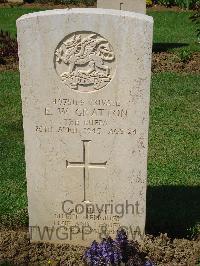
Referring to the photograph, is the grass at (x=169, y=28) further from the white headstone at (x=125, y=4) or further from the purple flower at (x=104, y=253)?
the purple flower at (x=104, y=253)

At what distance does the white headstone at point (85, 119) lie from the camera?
12.1 ft

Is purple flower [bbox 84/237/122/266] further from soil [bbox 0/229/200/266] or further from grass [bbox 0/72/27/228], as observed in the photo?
grass [bbox 0/72/27/228]

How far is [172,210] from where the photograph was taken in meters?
5.07

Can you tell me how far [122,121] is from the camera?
3.91m

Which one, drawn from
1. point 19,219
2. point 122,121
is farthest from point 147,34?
point 19,219

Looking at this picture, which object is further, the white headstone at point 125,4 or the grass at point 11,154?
the white headstone at point 125,4

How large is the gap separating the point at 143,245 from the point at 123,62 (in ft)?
4.86

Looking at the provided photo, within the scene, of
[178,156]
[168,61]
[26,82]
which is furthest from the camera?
[168,61]

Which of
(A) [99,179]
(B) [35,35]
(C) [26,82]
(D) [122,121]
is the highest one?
(B) [35,35]

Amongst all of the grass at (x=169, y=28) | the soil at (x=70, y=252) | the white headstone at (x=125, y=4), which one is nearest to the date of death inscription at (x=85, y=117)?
the soil at (x=70, y=252)

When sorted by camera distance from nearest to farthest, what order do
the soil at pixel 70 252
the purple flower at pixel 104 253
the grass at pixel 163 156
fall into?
the purple flower at pixel 104 253
the soil at pixel 70 252
the grass at pixel 163 156

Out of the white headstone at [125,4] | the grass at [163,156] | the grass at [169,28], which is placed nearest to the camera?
the grass at [163,156]

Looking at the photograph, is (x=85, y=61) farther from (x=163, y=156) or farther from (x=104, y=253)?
(x=163, y=156)

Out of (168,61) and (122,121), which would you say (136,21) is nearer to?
(122,121)
